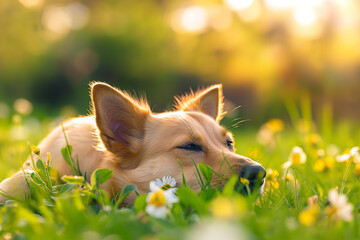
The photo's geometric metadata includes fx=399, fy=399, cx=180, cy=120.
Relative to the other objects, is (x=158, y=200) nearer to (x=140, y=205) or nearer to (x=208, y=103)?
(x=140, y=205)

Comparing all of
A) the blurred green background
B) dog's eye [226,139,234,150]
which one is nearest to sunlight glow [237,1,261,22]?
the blurred green background

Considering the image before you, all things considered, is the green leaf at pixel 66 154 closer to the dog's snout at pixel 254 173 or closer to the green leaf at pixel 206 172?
the green leaf at pixel 206 172

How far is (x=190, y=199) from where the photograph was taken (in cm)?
195

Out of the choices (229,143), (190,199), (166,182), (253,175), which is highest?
(229,143)

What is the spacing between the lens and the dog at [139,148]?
2641mm

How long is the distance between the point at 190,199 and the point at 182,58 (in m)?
11.5

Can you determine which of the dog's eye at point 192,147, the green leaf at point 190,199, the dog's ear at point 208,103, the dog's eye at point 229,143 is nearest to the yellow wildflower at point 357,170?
the dog's eye at point 229,143

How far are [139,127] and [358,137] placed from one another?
12.5ft

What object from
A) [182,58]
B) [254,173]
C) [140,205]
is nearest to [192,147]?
[254,173]

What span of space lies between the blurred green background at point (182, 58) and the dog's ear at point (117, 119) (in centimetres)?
869

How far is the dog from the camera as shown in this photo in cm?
264

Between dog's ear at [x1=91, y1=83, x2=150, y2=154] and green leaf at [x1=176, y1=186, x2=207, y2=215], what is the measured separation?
967mm

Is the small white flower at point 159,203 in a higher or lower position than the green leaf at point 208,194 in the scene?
lower

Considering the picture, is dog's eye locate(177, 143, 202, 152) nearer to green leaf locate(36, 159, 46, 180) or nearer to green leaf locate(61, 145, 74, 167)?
green leaf locate(61, 145, 74, 167)
